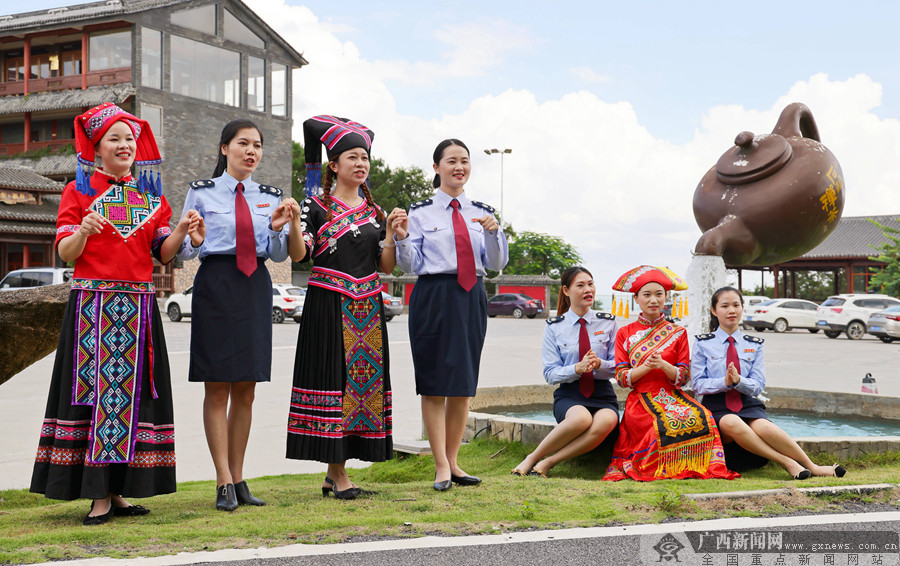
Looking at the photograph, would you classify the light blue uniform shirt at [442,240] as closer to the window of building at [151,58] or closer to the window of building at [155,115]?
the window of building at [155,115]

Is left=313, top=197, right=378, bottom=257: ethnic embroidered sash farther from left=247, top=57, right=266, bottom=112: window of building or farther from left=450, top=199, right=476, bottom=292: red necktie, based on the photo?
left=247, top=57, right=266, bottom=112: window of building

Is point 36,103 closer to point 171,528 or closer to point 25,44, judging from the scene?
point 25,44

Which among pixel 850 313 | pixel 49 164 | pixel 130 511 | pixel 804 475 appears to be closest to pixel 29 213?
pixel 49 164

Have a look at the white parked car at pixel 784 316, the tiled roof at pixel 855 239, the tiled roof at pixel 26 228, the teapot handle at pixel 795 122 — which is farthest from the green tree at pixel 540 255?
the teapot handle at pixel 795 122

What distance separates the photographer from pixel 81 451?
157 inches

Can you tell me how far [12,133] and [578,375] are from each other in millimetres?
38749

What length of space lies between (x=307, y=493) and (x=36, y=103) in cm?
3518

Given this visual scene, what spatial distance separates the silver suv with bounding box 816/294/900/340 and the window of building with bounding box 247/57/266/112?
25.0 m

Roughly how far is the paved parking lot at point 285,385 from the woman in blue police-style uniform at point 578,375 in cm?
161

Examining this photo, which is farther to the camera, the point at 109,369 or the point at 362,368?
the point at 362,368

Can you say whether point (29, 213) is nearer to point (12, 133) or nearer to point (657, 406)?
point (12, 133)

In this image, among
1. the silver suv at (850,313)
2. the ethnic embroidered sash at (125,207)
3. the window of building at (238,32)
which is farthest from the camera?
the window of building at (238,32)

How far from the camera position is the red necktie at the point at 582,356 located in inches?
208

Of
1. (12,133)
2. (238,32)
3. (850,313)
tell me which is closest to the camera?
(850,313)
